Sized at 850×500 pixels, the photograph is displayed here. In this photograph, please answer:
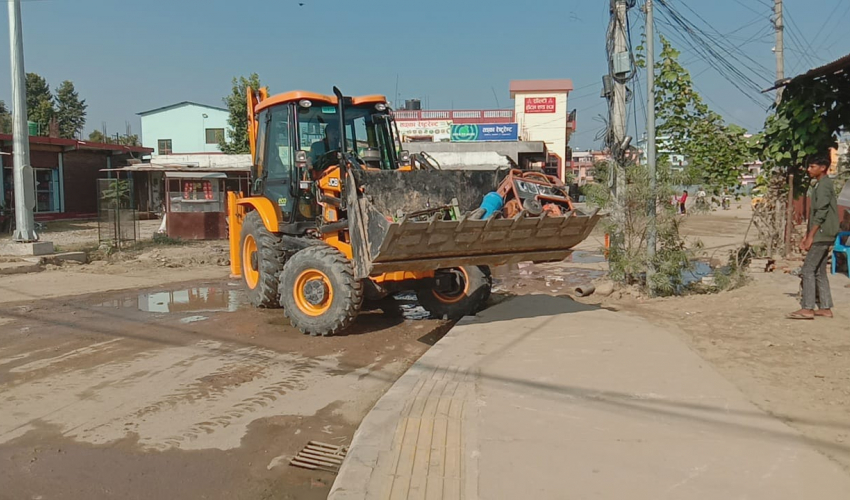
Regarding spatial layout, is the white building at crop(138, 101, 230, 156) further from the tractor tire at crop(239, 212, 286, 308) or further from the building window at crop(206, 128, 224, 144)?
the tractor tire at crop(239, 212, 286, 308)

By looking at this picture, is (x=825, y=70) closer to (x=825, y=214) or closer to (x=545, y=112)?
(x=825, y=214)

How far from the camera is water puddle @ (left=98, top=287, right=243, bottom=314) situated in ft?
33.3

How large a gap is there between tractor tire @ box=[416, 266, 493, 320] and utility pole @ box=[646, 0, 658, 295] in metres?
2.57

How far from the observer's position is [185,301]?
10.9 m

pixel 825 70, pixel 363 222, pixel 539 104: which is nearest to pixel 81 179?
pixel 363 222

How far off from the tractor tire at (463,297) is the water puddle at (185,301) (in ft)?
10.1

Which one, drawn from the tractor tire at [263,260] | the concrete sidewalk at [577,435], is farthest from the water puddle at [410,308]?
the concrete sidewalk at [577,435]

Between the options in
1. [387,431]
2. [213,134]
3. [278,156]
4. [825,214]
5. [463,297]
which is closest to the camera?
[387,431]

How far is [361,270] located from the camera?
7203 millimetres

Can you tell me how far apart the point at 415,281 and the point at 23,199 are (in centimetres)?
1148

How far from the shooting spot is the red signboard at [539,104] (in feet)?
189

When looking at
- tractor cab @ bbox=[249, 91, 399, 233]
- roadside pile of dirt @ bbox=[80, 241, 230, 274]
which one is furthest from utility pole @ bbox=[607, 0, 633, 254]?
roadside pile of dirt @ bbox=[80, 241, 230, 274]

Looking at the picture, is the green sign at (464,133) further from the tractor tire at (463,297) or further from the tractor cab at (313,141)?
the tractor tire at (463,297)

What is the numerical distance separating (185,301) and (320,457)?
7.06 metres
